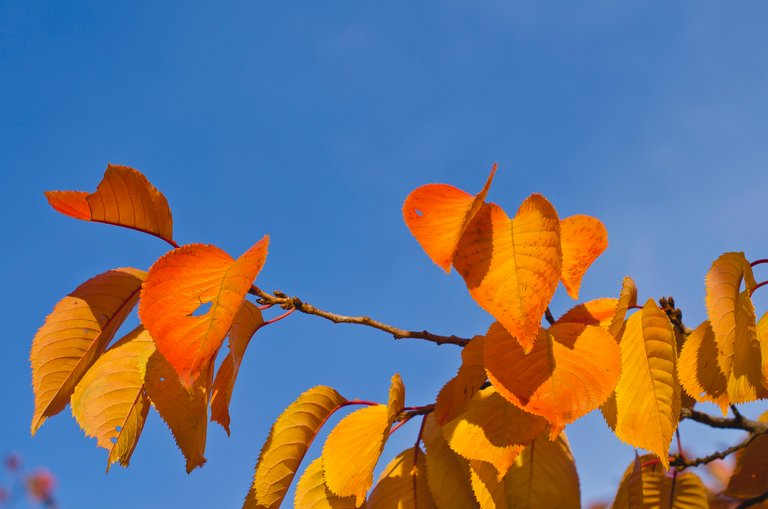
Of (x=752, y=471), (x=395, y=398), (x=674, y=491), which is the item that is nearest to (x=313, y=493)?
(x=395, y=398)

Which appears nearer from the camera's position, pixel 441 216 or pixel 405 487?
pixel 441 216

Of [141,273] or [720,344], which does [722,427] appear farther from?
[141,273]

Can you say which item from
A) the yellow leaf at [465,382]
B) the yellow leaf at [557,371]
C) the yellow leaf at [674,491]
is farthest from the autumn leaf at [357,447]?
the yellow leaf at [674,491]

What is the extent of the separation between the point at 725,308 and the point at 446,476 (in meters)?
0.62

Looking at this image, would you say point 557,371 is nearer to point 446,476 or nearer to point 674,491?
point 446,476

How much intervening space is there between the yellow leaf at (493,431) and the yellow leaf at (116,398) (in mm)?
603

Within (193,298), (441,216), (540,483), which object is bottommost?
(540,483)

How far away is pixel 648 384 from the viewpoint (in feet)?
3.97

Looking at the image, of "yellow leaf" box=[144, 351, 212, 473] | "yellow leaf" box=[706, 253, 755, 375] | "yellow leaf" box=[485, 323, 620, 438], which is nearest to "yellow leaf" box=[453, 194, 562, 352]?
"yellow leaf" box=[485, 323, 620, 438]

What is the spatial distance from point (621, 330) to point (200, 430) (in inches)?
31.1

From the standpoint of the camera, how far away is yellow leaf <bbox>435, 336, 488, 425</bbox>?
1.30 metres

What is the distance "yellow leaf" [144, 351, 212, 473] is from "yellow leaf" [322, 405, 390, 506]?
9.7 inches

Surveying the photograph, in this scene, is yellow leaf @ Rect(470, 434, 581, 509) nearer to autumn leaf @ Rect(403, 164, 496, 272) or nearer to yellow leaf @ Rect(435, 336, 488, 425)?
yellow leaf @ Rect(435, 336, 488, 425)

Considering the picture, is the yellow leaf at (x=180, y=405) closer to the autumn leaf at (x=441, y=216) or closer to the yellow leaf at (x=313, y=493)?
the yellow leaf at (x=313, y=493)
